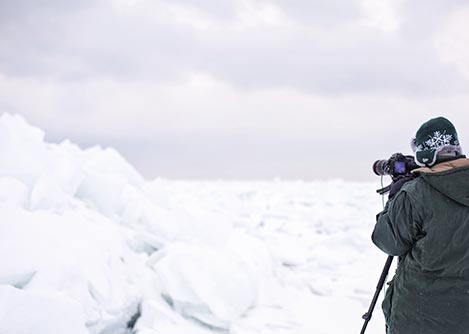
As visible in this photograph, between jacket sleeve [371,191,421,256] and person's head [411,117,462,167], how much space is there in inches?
7.4

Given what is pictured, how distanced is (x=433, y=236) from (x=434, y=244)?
0.11ft

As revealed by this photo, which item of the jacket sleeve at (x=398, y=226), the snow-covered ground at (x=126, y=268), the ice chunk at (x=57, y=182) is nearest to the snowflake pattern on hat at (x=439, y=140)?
the jacket sleeve at (x=398, y=226)

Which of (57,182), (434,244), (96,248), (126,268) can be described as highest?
(434,244)

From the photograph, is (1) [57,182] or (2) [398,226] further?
(1) [57,182]

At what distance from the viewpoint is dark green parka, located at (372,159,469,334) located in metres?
1.81

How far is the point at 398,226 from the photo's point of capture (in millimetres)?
1883

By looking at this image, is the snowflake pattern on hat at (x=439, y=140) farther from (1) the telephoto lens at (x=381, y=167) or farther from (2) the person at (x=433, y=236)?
(1) the telephoto lens at (x=381, y=167)

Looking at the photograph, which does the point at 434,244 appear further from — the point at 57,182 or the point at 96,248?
the point at 57,182

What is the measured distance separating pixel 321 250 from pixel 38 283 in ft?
21.1

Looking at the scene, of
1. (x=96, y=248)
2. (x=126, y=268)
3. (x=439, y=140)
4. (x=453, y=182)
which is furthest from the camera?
(x=126, y=268)

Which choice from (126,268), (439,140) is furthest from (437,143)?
(126,268)

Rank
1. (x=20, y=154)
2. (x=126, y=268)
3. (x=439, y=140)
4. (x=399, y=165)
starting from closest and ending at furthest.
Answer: (x=439, y=140) → (x=399, y=165) → (x=126, y=268) → (x=20, y=154)

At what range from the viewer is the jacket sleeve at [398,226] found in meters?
1.86

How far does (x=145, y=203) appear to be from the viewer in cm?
627
